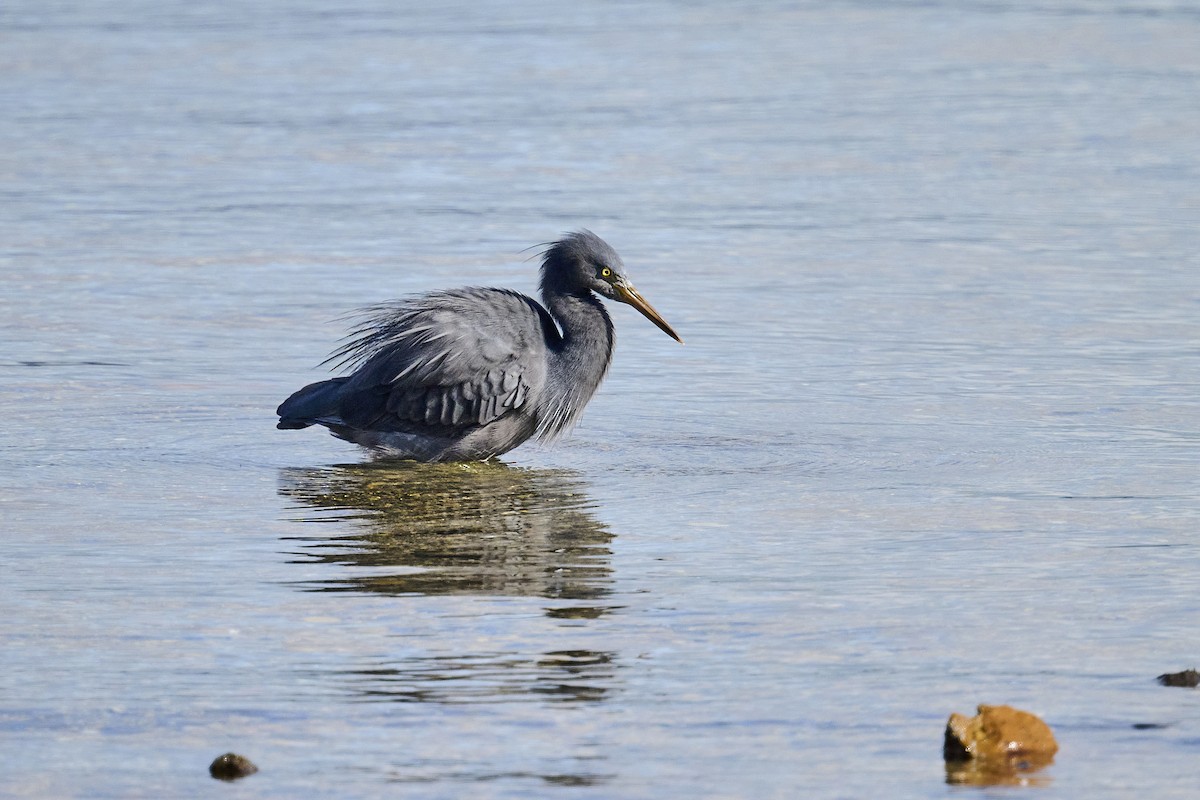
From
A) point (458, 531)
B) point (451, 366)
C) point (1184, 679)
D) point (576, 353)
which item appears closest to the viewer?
point (1184, 679)

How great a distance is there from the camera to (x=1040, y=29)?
2075cm

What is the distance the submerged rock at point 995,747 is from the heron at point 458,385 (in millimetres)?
3977

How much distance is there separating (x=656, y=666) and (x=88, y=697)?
1492 millimetres

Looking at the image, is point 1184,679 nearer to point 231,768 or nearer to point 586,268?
point 231,768

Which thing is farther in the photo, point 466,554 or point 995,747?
point 466,554

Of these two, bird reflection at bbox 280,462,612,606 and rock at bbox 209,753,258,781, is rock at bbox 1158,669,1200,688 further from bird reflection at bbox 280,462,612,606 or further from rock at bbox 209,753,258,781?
rock at bbox 209,753,258,781

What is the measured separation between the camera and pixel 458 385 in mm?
8375

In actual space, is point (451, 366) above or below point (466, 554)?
above

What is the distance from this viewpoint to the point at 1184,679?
5145 millimetres

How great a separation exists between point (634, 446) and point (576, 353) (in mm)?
533

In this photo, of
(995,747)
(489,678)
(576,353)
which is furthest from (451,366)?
(995,747)

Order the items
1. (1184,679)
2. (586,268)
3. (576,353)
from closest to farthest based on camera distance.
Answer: (1184,679)
(576,353)
(586,268)

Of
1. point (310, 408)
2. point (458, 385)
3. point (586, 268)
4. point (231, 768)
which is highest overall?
point (586, 268)

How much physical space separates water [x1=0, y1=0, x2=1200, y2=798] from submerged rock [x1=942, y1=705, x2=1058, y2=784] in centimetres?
5
